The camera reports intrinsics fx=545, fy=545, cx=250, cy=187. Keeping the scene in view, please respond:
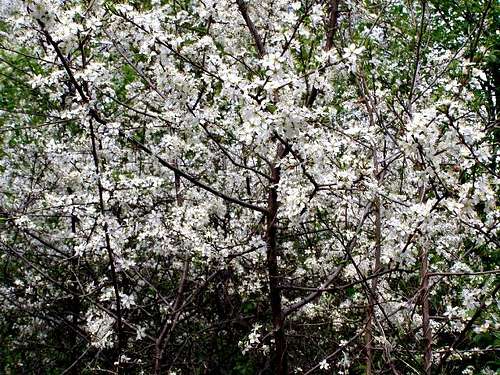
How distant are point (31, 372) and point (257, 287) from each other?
3.42 metres

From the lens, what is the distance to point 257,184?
5.43 metres

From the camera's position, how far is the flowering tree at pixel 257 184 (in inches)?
121

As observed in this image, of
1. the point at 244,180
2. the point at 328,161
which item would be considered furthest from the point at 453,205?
the point at 244,180

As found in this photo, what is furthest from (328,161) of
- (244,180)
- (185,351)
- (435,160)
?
(185,351)

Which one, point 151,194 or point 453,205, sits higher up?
point 151,194

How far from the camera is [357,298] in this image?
5.46 meters

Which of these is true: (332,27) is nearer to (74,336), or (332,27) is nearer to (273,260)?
(273,260)

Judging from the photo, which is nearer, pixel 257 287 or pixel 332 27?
pixel 332 27

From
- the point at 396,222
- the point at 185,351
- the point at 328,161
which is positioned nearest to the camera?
the point at 396,222

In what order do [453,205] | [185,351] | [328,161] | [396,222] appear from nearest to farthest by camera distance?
[453,205] < [396,222] < [328,161] < [185,351]

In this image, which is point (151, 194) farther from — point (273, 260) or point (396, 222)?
point (396, 222)

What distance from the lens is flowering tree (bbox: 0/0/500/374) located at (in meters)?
3.08

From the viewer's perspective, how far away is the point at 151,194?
543 centimetres

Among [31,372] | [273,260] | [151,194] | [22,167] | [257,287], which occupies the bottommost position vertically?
[31,372]
